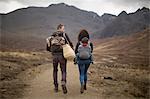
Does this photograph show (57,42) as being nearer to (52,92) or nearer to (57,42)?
(57,42)

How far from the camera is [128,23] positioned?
5851 inches

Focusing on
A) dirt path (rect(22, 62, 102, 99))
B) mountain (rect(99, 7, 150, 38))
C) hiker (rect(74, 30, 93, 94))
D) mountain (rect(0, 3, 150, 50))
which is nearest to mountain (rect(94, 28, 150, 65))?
dirt path (rect(22, 62, 102, 99))

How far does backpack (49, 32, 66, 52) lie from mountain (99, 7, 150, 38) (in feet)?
417

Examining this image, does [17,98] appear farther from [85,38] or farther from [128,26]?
[128,26]

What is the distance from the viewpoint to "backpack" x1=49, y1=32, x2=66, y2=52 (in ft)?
38.0

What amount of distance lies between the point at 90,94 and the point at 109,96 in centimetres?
58

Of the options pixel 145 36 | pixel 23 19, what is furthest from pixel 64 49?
pixel 23 19

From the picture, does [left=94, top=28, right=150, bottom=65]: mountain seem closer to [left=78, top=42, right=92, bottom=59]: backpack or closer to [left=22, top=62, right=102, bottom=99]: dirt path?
[left=22, top=62, right=102, bottom=99]: dirt path

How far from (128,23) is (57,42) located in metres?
139

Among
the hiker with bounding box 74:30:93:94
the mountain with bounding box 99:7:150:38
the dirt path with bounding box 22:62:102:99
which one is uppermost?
the mountain with bounding box 99:7:150:38

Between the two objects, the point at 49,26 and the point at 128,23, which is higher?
the point at 49,26

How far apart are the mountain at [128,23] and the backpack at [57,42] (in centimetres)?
12700

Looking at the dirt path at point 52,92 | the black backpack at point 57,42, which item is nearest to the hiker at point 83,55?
the dirt path at point 52,92

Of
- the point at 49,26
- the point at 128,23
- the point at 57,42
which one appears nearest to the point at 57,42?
the point at 57,42
